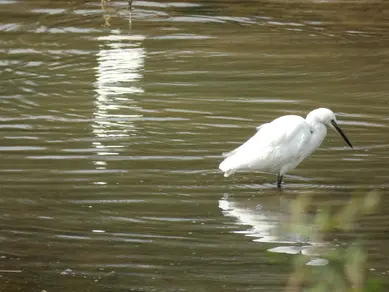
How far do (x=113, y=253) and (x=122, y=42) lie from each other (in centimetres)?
855

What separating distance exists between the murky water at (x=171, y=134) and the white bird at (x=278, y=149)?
0.65ft

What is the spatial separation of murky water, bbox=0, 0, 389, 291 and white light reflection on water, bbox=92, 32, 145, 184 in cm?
3

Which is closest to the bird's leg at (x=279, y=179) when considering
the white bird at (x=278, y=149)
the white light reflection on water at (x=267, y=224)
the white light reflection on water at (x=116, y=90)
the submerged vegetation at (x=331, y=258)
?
the white bird at (x=278, y=149)

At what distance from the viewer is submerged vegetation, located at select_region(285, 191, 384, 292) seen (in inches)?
116

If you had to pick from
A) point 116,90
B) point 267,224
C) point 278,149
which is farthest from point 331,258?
point 116,90

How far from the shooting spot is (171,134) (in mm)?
10086

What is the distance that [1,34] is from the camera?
15578 mm

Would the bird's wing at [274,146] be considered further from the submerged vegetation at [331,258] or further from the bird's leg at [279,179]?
the submerged vegetation at [331,258]

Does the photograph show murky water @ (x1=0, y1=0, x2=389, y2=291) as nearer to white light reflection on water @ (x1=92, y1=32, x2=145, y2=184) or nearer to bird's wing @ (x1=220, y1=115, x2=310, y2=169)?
white light reflection on water @ (x1=92, y1=32, x2=145, y2=184)

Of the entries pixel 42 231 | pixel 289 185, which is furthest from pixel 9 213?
pixel 289 185

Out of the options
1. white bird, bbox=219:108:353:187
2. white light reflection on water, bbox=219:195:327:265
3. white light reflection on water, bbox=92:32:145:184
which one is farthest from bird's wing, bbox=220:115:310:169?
white light reflection on water, bbox=92:32:145:184

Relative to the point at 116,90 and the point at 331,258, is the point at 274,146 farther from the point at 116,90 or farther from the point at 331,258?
the point at 331,258

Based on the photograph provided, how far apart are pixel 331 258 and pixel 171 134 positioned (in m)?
6.88

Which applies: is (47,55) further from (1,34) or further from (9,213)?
(9,213)
